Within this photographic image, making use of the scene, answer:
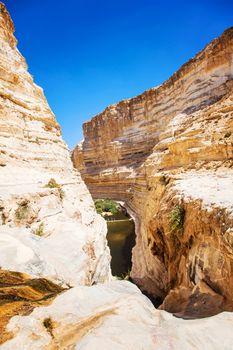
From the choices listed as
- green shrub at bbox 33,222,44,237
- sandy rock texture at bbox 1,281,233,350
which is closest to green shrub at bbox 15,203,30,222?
green shrub at bbox 33,222,44,237

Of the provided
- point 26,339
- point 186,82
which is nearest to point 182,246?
point 26,339

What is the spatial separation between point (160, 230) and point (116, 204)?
82.4ft

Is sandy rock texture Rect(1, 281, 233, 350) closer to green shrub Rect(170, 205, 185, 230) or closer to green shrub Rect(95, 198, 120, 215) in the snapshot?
green shrub Rect(170, 205, 185, 230)

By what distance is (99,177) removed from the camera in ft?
139

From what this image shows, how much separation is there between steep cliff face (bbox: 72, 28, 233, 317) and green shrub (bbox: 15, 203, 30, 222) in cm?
441

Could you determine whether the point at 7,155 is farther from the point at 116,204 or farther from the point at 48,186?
the point at 116,204

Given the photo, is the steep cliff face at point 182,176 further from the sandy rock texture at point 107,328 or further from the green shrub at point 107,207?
the green shrub at point 107,207

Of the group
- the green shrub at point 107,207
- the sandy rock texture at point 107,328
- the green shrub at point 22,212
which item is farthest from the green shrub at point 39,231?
the green shrub at point 107,207

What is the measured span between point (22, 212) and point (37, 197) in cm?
100

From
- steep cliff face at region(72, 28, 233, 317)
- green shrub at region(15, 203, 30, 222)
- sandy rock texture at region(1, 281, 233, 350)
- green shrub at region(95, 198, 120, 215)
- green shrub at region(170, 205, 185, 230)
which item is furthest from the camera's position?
green shrub at region(95, 198, 120, 215)

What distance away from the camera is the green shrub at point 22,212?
582 centimetres

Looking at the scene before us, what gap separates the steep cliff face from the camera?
16.3 feet

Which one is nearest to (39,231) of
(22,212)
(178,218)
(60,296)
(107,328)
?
(22,212)

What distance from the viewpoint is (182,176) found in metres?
12.5
